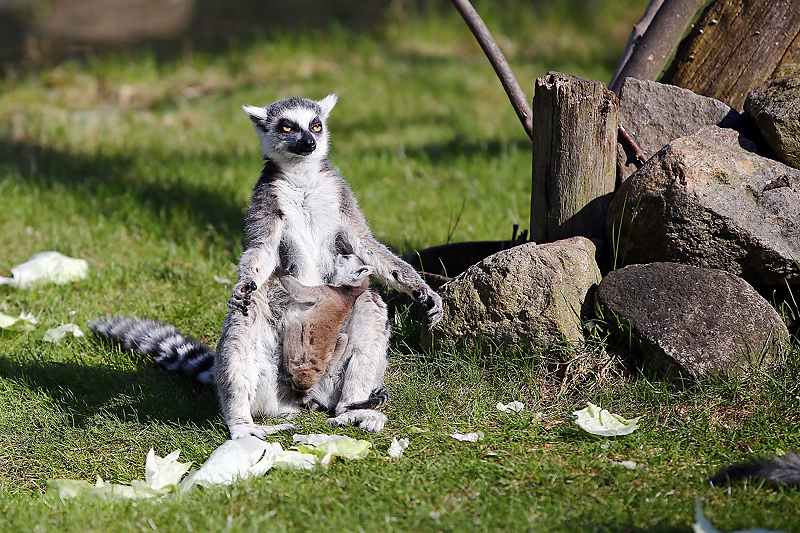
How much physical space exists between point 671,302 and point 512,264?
649mm

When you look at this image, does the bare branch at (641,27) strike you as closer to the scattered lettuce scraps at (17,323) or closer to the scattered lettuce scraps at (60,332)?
the scattered lettuce scraps at (60,332)

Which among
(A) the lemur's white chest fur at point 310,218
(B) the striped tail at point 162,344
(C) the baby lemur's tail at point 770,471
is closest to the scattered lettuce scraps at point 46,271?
(B) the striped tail at point 162,344

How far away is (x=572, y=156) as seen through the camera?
11.3 feet

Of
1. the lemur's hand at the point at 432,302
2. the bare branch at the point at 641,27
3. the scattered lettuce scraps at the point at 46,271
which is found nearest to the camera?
the lemur's hand at the point at 432,302

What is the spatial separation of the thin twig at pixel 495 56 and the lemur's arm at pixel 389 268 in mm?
875

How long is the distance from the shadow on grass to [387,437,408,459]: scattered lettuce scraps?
87 centimetres

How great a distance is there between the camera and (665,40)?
379 centimetres

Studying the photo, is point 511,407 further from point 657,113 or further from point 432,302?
point 657,113

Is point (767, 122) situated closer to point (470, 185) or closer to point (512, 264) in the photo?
point (512, 264)

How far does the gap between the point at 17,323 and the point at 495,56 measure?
9.24ft

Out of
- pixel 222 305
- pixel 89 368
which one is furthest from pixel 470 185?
pixel 89 368

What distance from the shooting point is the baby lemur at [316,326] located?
314 centimetres

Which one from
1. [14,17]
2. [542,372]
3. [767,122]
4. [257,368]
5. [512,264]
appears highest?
[767,122]

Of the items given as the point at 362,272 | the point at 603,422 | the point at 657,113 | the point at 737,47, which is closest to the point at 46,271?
the point at 362,272
